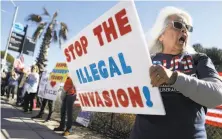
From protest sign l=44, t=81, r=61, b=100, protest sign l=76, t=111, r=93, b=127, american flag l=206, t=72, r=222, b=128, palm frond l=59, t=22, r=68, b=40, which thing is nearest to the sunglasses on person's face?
american flag l=206, t=72, r=222, b=128

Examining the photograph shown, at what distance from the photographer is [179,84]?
5.05ft

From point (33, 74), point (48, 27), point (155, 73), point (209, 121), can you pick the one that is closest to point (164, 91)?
point (155, 73)

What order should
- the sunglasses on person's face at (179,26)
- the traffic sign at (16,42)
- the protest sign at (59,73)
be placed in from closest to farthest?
Result: the sunglasses on person's face at (179,26) < the protest sign at (59,73) < the traffic sign at (16,42)

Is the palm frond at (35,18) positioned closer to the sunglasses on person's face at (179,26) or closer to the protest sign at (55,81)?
the protest sign at (55,81)

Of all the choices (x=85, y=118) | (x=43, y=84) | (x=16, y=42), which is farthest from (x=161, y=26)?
(x=16, y=42)

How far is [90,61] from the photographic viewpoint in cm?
A: 224

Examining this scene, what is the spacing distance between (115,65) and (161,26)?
18.4 inches

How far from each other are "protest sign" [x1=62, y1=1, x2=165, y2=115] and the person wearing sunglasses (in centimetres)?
12

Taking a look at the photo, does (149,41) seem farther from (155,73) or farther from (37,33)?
(37,33)

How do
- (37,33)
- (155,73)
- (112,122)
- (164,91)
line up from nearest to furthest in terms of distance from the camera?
1. (155,73)
2. (164,91)
3. (112,122)
4. (37,33)

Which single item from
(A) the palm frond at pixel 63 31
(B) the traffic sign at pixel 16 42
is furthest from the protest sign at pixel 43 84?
(A) the palm frond at pixel 63 31

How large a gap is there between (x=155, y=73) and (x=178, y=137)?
→ 0.47 m

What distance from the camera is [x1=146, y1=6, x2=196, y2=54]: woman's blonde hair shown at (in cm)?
208

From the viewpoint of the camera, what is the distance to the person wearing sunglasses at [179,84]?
155 centimetres
